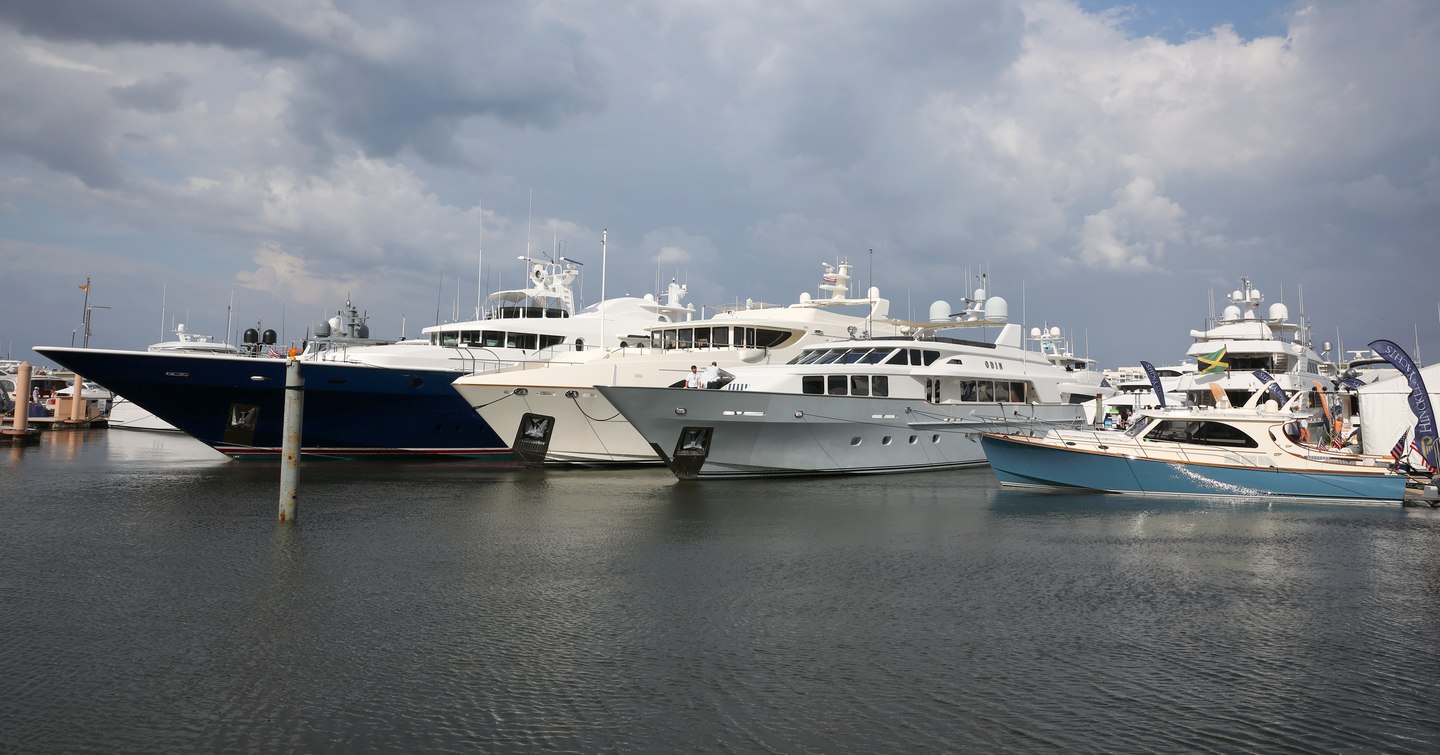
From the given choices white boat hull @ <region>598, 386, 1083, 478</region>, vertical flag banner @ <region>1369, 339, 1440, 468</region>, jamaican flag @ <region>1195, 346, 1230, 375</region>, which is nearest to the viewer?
vertical flag banner @ <region>1369, 339, 1440, 468</region>

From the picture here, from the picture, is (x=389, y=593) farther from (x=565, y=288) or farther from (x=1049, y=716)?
(x=565, y=288)

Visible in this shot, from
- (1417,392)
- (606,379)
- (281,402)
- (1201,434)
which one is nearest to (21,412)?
(281,402)

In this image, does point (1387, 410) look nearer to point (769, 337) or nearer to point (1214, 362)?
point (1214, 362)

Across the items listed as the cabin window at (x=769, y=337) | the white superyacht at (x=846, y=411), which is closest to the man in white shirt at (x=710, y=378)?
the white superyacht at (x=846, y=411)

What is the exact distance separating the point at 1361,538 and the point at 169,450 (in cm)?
3835

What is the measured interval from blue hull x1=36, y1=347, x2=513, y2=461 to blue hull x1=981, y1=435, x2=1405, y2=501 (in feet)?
56.8

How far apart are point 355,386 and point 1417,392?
90.2ft

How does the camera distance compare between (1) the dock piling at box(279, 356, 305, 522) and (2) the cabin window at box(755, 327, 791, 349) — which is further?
(2) the cabin window at box(755, 327, 791, 349)

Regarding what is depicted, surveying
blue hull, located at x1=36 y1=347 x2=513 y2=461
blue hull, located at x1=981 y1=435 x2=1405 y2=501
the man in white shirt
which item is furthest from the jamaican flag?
blue hull, located at x1=36 y1=347 x2=513 y2=461

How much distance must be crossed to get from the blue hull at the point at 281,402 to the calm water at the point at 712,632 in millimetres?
9867

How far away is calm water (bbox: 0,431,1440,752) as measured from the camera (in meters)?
5.89

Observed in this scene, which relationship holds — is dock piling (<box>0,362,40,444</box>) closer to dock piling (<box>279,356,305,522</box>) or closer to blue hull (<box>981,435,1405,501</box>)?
dock piling (<box>279,356,305,522</box>)

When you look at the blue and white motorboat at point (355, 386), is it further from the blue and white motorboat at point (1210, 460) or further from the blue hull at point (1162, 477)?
the blue and white motorboat at point (1210, 460)

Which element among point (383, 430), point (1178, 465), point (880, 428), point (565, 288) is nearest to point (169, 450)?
point (383, 430)
